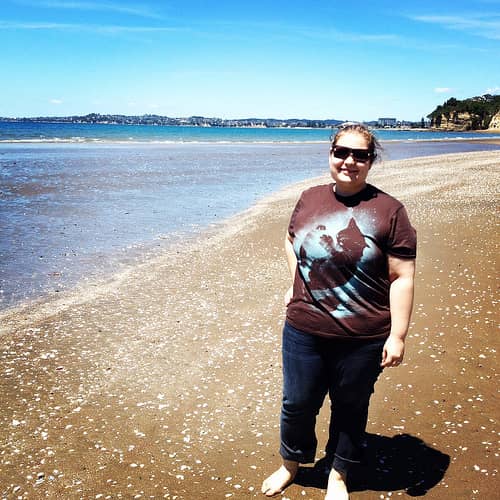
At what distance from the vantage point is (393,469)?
170 inches

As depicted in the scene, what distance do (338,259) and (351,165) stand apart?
64 cm

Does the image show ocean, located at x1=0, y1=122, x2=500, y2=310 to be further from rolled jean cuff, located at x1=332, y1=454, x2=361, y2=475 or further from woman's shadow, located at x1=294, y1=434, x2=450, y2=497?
woman's shadow, located at x1=294, y1=434, x2=450, y2=497

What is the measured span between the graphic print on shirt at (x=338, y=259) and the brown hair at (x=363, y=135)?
0.51 metres

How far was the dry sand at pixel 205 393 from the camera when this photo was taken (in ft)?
13.9

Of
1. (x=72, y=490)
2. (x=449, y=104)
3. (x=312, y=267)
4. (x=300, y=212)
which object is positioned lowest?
(x=72, y=490)

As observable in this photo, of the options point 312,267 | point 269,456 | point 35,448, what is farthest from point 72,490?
point 312,267

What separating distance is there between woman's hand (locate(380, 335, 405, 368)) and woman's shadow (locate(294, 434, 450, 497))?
4.01 feet

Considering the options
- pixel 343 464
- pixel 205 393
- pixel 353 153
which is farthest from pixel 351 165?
pixel 205 393

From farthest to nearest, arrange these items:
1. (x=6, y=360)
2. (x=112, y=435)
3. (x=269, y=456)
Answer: (x=6, y=360) < (x=112, y=435) < (x=269, y=456)

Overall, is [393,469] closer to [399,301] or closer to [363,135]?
[399,301]

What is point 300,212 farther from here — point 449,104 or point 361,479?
point 449,104

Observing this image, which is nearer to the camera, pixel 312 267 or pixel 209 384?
pixel 312 267

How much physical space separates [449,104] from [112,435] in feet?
721

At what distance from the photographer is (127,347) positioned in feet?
22.2
